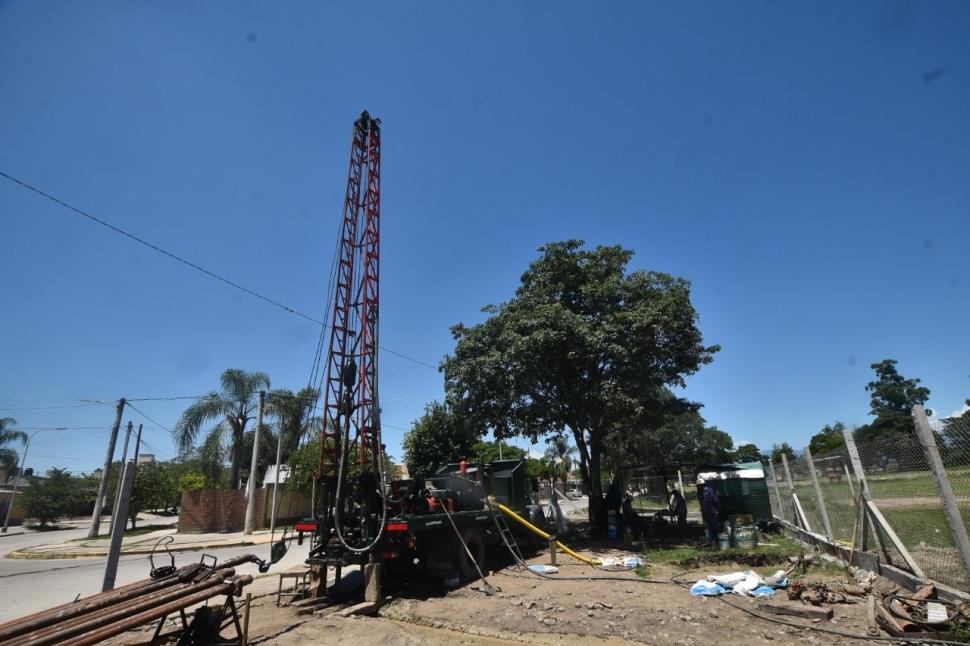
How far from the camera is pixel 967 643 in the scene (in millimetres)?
5051

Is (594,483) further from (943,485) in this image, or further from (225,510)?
(225,510)

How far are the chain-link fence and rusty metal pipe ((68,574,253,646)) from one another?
29.1ft

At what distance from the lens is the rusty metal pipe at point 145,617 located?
14.2 feet

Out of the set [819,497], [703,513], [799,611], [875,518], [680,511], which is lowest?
[799,611]

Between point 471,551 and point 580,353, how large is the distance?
23.4 feet

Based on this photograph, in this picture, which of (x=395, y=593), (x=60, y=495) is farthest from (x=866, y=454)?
(x=60, y=495)

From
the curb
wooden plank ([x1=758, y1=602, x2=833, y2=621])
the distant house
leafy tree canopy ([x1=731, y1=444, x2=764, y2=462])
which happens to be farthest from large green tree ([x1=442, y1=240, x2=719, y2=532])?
leafy tree canopy ([x1=731, y1=444, x2=764, y2=462])

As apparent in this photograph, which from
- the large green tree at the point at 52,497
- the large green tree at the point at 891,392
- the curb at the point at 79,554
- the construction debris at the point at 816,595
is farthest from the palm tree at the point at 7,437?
the large green tree at the point at 891,392

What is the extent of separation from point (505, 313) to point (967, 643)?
14.1 metres

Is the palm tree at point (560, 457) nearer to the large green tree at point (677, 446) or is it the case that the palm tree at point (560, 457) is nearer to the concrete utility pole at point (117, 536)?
the large green tree at point (677, 446)

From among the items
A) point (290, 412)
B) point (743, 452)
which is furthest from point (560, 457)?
point (290, 412)

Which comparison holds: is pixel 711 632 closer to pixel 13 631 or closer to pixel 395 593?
pixel 395 593

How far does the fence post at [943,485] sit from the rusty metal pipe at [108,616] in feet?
29.6

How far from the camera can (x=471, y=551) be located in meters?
11.2
